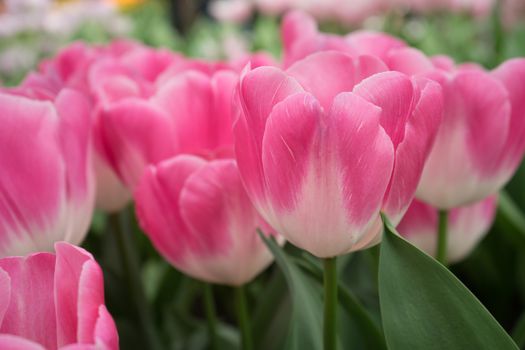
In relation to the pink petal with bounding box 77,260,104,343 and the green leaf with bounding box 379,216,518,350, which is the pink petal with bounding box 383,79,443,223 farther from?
the pink petal with bounding box 77,260,104,343

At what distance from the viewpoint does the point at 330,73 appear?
0.37 m

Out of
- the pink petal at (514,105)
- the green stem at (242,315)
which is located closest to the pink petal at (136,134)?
the green stem at (242,315)

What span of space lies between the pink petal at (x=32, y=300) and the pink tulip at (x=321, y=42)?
0.21 metres

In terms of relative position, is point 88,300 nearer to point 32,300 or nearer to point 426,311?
point 32,300

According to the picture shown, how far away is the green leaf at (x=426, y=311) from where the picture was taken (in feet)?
1.03

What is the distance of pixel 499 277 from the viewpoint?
80 centimetres

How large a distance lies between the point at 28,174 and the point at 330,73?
6.7 inches

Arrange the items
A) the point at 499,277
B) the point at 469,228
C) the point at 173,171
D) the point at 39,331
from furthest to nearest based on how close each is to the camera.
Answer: the point at 499,277, the point at 469,228, the point at 173,171, the point at 39,331

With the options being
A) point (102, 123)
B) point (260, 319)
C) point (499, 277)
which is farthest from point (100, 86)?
point (499, 277)

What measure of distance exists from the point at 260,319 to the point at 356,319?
144 mm

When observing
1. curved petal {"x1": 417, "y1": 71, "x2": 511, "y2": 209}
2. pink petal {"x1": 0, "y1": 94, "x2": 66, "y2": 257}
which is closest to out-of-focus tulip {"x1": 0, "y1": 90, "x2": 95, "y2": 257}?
pink petal {"x1": 0, "y1": 94, "x2": 66, "y2": 257}

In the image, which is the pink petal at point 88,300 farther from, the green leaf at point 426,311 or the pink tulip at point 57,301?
the green leaf at point 426,311

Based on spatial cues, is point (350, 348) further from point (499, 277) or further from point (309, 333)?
point (499, 277)

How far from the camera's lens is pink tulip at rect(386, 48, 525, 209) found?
411 millimetres
